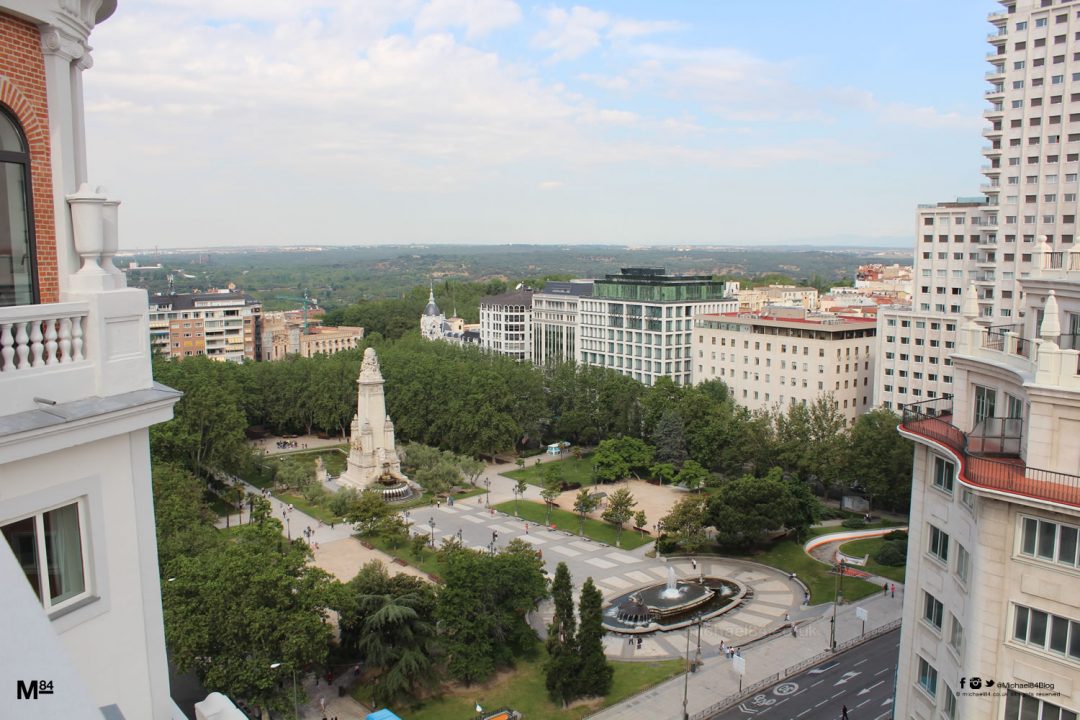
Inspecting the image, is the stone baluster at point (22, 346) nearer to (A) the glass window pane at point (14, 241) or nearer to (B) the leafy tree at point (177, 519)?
(A) the glass window pane at point (14, 241)

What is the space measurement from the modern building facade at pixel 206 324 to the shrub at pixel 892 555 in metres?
89.8

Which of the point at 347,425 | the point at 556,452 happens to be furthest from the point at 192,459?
the point at 556,452

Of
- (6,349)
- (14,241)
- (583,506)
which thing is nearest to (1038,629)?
(6,349)

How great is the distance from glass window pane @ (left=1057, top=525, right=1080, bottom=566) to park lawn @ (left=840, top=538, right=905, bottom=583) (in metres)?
32.6

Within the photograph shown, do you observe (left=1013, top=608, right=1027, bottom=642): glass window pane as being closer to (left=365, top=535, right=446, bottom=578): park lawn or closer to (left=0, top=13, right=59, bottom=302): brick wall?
(left=0, top=13, right=59, bottom=302): brick wall

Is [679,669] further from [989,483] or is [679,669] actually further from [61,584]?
[61,584]

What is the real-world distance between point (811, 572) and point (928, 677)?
87.9 ft

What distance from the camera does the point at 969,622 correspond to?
18.8 m

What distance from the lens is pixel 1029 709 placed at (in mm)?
17922

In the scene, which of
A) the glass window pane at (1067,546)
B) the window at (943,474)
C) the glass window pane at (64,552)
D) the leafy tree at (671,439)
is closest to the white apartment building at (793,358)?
the leafy tree at (671,439)

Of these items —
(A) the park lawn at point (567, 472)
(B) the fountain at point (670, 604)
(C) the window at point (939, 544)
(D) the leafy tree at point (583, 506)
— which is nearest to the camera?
(C) the window at point (939, 544)

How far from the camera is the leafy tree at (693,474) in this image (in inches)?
2507

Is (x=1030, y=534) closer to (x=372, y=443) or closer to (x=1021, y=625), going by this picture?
(x=1021, y=625)

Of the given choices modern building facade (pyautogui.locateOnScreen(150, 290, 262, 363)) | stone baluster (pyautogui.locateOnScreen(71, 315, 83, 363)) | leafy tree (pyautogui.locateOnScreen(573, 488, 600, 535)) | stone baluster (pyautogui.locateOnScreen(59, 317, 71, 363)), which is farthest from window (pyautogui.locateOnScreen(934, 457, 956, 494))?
modern building facade (pyautogui.locateOnScreen(150, 290, 262, 363))
